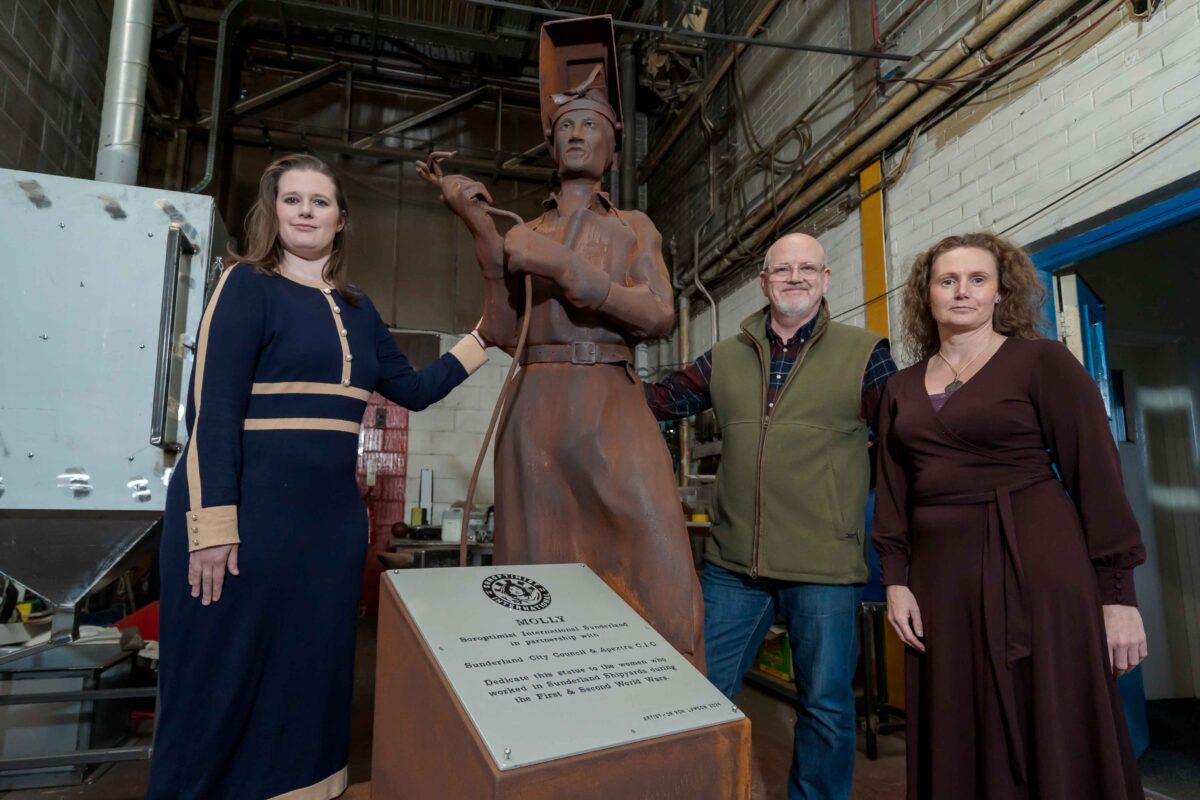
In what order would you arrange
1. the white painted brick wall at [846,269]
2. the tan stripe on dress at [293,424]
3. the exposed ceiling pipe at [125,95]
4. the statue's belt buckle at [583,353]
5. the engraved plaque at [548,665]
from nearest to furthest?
the engraved plaque at [548,665], the tan stripe on dress at [293,424], the statue's belt buckle at [583,353], the exposed ceiling pipe at [125,95], the white painted brick wall at [846,269]

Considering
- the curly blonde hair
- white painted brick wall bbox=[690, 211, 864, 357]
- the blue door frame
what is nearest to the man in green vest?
the curly blonde hair

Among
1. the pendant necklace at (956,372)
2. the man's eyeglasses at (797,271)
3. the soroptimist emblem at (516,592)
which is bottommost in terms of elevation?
the soroptimist emblem at (516,592)

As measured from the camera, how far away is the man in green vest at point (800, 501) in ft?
5.21

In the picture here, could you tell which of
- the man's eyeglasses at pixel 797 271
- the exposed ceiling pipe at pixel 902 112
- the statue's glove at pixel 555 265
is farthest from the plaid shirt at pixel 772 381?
the exposed ceiling pipe at pixel 902 112

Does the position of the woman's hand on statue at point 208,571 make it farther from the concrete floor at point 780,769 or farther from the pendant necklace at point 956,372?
the pendant necklace at point 956,372

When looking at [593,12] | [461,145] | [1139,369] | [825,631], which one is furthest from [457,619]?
[461,145]

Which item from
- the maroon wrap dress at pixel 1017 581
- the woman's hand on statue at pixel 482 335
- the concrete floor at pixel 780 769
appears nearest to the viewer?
the maroon wrap dress at pixel 1017 581

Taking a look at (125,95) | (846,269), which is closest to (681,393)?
(846,269)

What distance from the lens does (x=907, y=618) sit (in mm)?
1473

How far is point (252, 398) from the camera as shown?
1.40m

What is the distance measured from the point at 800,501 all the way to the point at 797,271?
0.53 m

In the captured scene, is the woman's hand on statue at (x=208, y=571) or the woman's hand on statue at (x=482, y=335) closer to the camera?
the woman's hand on statue at (x=208, y=571)

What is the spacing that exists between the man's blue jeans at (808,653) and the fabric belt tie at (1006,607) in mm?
322

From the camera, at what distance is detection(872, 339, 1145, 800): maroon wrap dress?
128 centimetres
